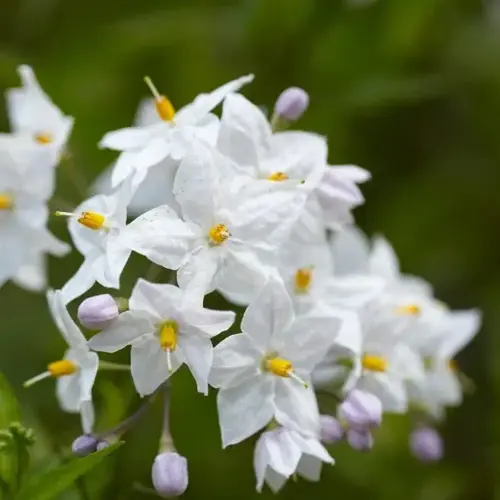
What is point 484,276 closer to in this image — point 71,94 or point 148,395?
point 71,94

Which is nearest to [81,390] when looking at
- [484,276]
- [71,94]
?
[71,94]

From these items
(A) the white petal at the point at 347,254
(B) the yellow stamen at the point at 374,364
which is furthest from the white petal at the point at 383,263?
(B) the yellow stamen at the point at 374,364

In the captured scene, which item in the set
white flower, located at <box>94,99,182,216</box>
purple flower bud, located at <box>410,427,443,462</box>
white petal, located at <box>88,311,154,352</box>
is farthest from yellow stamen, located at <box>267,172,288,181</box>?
purple flower bud, located at <box>410,427,443,462</box>

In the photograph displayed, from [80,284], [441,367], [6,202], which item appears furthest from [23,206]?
[441,367]

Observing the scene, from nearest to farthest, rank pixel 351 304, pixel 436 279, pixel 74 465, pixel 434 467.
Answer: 1. pixel 74 465
2. pixel 351 304
3. pixel 434 467
4. pixel 436 279

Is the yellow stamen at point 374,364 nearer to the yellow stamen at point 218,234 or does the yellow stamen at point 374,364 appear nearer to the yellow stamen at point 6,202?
the yellow stamen at point 218,234

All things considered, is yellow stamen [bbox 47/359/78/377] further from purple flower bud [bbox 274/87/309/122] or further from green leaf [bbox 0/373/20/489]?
purple flower bud [bbox 274/87/309/122]
